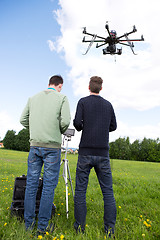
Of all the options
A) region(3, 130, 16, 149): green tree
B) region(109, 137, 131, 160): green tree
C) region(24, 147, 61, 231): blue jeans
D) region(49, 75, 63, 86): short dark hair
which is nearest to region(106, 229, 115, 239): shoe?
region(24, 147, 61, 231): blue jeans

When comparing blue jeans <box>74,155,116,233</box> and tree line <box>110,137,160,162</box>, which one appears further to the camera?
tree line <box>110,137,160,162</box>

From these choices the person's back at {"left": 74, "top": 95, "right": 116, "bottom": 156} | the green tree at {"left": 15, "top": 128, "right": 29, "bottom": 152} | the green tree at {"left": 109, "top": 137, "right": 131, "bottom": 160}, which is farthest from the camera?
the green tree at {"left": 109, "top": 137, "right": 131, "bottom": 160}

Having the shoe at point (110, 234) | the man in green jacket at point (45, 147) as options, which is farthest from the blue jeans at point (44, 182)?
the shoe at point (110, 234)

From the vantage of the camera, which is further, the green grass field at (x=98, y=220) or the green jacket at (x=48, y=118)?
the green jacket at (x=48, y=118)

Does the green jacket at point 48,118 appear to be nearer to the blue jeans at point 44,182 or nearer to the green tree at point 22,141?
the blue jeans at point 44,182

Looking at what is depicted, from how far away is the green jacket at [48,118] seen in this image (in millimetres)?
2818

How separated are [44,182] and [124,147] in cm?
7746

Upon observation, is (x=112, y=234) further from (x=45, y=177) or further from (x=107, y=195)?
(x=45, y=177)

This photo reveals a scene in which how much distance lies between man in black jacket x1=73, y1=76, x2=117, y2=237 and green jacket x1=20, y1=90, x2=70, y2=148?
0.77 ft

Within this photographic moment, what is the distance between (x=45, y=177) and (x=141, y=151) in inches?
3122

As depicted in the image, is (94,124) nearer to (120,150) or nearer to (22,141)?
(22,141)

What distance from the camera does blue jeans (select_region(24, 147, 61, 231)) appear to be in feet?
8.92

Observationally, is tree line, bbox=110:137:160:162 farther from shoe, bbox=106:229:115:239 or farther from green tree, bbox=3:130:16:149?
shoe, bbox=106:229:115:239

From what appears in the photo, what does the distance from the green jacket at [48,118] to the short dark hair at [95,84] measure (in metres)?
0.49
